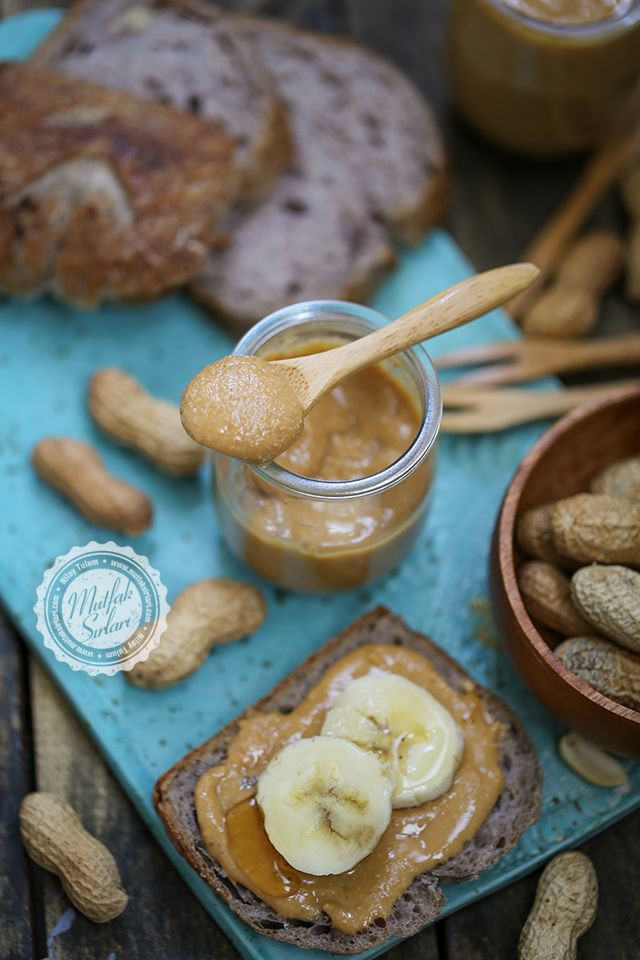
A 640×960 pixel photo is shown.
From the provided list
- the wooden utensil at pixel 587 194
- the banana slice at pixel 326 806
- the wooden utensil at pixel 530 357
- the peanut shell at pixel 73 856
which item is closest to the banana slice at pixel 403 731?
the banana slice at pixel 326 806

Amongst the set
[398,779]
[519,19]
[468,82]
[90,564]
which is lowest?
[398,779]

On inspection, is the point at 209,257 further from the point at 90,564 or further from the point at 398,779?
the point at 398,779

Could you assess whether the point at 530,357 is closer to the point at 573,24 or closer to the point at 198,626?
the point at 573,24

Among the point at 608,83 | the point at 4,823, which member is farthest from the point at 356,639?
the point at 608,83

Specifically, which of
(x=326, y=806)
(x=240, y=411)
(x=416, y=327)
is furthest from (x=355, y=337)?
(x=326, y=806)

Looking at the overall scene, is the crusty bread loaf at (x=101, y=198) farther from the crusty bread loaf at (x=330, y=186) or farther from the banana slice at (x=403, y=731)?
the banana slice at (x=403, y=731)

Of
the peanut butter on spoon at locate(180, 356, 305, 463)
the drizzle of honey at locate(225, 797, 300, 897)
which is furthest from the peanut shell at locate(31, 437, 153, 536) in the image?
the drizzle of honey at locate(225, 797, 300, 897)
